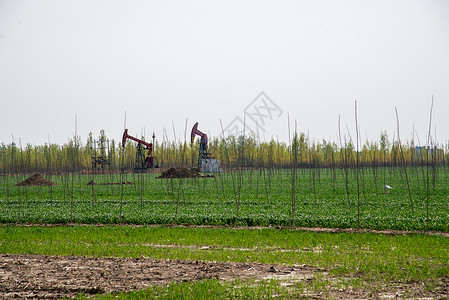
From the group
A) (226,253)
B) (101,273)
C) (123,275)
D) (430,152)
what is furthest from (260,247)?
(430,152)

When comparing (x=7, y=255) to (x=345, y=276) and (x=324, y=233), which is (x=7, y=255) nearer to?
(x=345, y=276)

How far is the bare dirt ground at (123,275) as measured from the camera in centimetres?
622

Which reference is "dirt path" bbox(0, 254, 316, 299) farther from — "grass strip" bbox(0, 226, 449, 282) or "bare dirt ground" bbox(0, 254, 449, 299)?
"grass strip" bbox(0, 226, 449, 282)

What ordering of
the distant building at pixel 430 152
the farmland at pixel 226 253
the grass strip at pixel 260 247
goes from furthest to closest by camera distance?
1. the distant building at pixel 430 152
2. the grass strip at pixel 260 247
3. the farmland at pixel 226 253

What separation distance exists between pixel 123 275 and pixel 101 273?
46 cm

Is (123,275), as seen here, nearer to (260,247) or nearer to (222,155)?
(260,247)

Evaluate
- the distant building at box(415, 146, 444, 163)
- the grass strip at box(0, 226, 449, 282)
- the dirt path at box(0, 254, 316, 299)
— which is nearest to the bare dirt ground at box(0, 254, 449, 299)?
the dirt path at box(0, 254, 316, 299)

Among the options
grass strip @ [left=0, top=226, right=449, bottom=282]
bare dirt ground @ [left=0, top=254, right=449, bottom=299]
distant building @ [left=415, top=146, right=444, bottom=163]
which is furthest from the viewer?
distant building @ [left=415, top=146, right=444, bottom=163]

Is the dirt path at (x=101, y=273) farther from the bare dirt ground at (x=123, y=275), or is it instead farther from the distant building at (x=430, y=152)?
the distant building at (x=430, y=152)

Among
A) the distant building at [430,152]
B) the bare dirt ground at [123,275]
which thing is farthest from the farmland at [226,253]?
Result: the distant building at [430,152]

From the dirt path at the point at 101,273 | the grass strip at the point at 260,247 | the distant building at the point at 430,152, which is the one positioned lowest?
the grass strip at the point at 260,247

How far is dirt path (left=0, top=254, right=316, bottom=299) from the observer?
6512 millimetres

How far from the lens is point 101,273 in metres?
7.36

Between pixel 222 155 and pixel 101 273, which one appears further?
pixel 222 155
